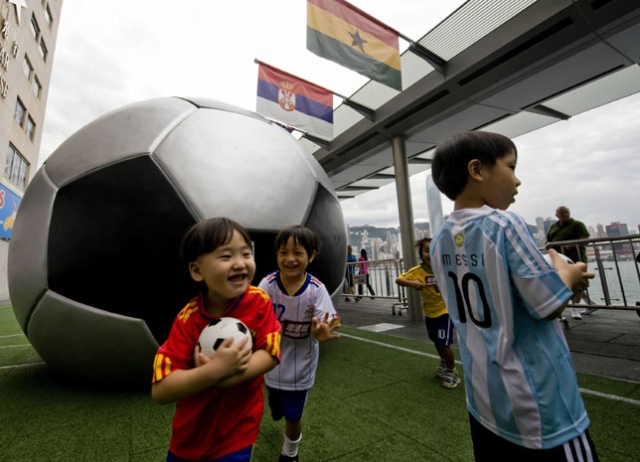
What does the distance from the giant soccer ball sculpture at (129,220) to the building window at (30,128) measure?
73.4 ft

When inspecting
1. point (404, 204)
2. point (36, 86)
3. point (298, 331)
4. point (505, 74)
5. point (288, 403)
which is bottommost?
point (288, 403)

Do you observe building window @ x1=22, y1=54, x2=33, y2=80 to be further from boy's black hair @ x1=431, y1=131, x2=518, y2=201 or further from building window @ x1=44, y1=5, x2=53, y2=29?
boy's black hair @ x1=431, y1=131, x2=518, y2=201

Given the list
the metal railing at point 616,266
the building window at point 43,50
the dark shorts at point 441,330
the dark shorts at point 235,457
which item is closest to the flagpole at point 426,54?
the metal railing at point 616,266

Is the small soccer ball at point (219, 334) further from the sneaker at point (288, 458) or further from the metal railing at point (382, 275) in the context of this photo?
the metal railing at point (382, 275)

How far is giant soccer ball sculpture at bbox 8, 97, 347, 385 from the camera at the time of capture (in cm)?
221

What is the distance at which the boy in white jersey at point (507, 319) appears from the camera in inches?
35.0

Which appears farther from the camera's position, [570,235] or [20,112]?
[20,112]

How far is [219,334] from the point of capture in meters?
1.01

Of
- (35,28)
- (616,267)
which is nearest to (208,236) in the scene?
(616,267)

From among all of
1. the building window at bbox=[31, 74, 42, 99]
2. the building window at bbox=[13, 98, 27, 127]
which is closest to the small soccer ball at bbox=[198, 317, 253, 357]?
the building window at bbox=[13, 98, 27, 127]

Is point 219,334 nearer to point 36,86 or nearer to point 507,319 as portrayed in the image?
point 507,319

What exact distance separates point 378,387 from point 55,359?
8.99 ft

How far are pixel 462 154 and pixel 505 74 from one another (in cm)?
Result: 511

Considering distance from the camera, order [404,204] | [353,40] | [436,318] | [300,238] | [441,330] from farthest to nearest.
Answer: [404,204]
[353,40]
[436,318]
[441,330]
[300,238]
